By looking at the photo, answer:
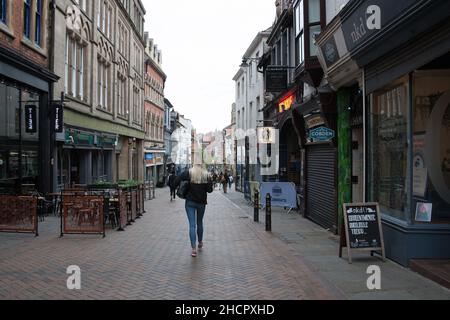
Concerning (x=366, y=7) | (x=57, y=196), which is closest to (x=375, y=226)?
(x=366, y=7)

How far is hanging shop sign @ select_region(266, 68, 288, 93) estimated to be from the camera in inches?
755

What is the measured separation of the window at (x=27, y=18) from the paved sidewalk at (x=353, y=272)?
10.4 meters

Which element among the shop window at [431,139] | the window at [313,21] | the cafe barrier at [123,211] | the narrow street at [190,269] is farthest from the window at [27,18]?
the shop window at [431,139]

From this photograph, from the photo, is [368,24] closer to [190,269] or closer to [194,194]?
[194,194]

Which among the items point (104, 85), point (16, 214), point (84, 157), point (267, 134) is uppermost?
point (104, 85)

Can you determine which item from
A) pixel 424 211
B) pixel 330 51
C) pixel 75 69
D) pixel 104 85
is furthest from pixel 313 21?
pixel 104 85

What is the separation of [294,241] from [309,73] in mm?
5343

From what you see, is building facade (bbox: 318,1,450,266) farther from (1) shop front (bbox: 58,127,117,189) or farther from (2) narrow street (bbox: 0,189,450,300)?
(1) shop front (bbox: 58,127,117,189)

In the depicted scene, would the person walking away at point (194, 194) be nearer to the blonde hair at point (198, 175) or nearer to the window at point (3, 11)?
the blonde hair at point (198, 175)

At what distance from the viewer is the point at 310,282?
21.5ft

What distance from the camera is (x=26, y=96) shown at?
14891mm

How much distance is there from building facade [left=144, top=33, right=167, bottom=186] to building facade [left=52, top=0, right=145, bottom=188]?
253 inches

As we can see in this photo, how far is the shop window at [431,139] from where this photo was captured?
783 cm

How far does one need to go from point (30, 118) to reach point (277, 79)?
9.96m
